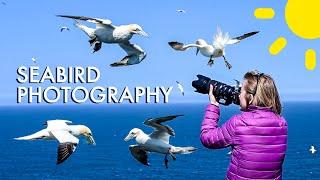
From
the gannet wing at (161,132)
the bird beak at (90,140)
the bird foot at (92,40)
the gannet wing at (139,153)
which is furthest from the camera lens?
the bird foot at (92,40)

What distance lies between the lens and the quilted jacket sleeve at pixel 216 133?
3682 millimetres

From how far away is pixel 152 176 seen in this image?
86875 millimetres

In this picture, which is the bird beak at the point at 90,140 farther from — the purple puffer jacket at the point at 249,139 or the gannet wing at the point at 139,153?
the purple puffer jacket at the point at 249,139

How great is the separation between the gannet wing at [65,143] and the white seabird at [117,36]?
0.73m

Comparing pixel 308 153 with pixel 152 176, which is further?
pixel 308 153

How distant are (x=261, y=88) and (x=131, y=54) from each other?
3096 millimetres

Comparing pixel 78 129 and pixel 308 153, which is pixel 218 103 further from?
pixel 308 153

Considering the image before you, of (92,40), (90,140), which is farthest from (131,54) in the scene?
(90,140)

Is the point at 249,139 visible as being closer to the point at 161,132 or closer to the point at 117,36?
the point at 161,132

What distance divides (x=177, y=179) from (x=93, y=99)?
76618mm

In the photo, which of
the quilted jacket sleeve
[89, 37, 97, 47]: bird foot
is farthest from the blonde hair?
[89, 37, 97, 47]: bird foot

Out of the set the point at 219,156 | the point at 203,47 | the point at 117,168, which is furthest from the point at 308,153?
the point at 203,47

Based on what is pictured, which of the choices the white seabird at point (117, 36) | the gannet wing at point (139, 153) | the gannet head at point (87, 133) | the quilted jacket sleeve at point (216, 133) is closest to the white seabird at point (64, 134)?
the gannet head at point (87, 133)

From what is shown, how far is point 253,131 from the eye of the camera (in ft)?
12.3
